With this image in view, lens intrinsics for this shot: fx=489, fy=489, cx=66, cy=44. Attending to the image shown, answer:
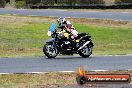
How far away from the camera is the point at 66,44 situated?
1880 cm

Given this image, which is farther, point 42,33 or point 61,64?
point 42,33

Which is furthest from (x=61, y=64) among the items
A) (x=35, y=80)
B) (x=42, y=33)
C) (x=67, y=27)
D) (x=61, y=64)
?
(x=42, y=33)

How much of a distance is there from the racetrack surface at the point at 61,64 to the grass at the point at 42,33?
579 cm

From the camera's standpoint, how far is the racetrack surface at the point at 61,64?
14651mm

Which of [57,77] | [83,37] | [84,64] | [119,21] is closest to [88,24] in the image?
[119,21]

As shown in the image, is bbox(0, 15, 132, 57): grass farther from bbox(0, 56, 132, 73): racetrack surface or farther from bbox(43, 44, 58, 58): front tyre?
bbox(0, 56, 132, 73): racetrack surface

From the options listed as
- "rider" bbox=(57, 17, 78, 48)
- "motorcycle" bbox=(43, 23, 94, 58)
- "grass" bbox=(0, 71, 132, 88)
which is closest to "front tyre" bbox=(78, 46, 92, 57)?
"motorcycle" bbox=(43, 23, 94, 58)

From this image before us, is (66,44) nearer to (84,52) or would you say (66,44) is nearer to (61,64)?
(84,52)

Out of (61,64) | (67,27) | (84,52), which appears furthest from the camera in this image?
(84,52)

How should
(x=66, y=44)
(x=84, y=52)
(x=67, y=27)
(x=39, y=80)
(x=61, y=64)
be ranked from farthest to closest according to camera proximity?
(x=66, y=44) < (x=84, y=52) < (x=67, y=27) < (x=61, y=64) < (x=39, y=80)

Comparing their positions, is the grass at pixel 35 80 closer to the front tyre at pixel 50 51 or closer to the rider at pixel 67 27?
the front tyre at pixel 50 51

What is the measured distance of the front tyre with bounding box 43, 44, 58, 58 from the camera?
18234 millimetres

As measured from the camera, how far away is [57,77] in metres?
13.0

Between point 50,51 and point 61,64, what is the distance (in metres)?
2.39
